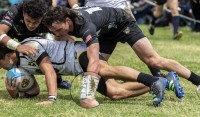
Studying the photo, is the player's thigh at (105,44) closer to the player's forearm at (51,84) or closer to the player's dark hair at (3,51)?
the player's forearm at (51,84)

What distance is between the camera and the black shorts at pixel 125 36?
640 cm

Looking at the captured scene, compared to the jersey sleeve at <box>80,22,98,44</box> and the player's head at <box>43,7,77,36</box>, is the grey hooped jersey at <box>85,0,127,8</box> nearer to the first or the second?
the player's head at <box>43,7,77,36</box>

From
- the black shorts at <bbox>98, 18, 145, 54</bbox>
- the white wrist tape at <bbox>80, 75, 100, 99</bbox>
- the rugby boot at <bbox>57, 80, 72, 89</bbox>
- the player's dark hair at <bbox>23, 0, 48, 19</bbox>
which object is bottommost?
the rugby boot at <bbox>57, 80, 72, 89</bbox>

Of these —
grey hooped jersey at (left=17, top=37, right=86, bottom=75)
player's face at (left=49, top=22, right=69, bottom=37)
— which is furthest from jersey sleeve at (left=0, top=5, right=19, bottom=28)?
player's face at (left=49, top=22, right=69, bottom=37)

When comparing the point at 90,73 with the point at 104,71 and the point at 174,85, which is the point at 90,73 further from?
the point at 174,85

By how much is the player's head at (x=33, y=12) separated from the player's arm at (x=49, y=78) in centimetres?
45

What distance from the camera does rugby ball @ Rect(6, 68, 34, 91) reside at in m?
6.33

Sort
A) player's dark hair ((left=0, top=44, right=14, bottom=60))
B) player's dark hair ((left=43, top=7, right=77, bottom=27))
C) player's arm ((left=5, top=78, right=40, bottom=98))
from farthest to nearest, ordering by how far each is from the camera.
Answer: player's dark hair ((left=0, top=44, right=14, bottom=60)) < player's arm ((left=5, top=78, right=40, bottom=98)) < player's dark hair ((left=43, top=7, right=77, bottom=27))

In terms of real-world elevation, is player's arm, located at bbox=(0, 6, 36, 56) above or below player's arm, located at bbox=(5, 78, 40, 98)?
above

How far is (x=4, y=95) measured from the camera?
677cm

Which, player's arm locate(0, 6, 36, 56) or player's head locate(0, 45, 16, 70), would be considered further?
player's head locate(0, 45, 16, 70)

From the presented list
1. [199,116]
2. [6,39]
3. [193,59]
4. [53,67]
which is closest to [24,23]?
[6,39]

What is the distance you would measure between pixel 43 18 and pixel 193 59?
16.0 feet

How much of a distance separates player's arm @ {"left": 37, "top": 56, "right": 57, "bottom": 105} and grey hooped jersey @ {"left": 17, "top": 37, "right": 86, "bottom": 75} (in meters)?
0.06
